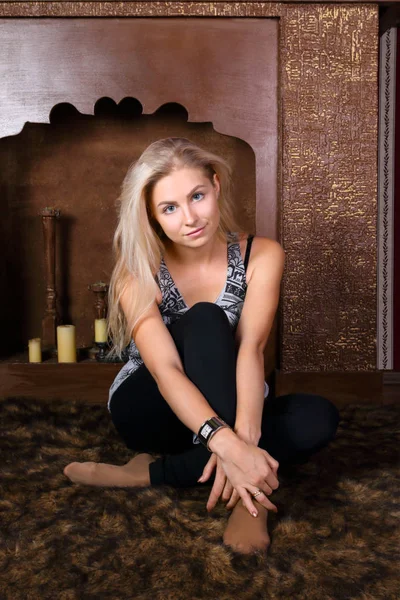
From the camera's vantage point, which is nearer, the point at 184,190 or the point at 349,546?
the point at 349,546

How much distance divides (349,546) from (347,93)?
151 cm

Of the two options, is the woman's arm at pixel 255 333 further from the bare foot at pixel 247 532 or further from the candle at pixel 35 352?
the candle at pixel 35 352

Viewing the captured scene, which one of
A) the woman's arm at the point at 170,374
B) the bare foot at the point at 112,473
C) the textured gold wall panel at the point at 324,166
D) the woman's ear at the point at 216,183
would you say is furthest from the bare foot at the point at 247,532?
the textured gold wall panel at the point at 324,166

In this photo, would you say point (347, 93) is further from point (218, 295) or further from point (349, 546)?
point (349, 546)

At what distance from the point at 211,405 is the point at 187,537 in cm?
28

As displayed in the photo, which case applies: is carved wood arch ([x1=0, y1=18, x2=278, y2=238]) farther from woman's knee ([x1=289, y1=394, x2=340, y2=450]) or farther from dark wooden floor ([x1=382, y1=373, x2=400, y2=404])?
woman's knee ([x1=289, y1=394, x2=340, y2=450])

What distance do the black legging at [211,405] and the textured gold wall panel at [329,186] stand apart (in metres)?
0.73

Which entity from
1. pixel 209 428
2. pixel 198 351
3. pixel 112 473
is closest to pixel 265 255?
pixel 198 351

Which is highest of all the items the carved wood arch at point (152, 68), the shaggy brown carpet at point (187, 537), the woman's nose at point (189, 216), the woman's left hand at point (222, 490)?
the carved wood arch at point (152, 68)

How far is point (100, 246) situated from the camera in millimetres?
2861

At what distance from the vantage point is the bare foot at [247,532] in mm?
1323

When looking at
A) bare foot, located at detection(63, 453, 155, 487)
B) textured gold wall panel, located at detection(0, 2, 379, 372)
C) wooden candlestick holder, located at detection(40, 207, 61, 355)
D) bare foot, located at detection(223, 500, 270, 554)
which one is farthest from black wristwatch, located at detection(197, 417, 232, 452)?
wooden candlestick holder, located at detection(40, 207, 61, 355)

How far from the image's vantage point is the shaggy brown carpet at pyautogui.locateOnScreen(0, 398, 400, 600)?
121cm

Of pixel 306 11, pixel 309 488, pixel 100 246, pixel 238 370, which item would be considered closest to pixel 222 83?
pixel 306 11
